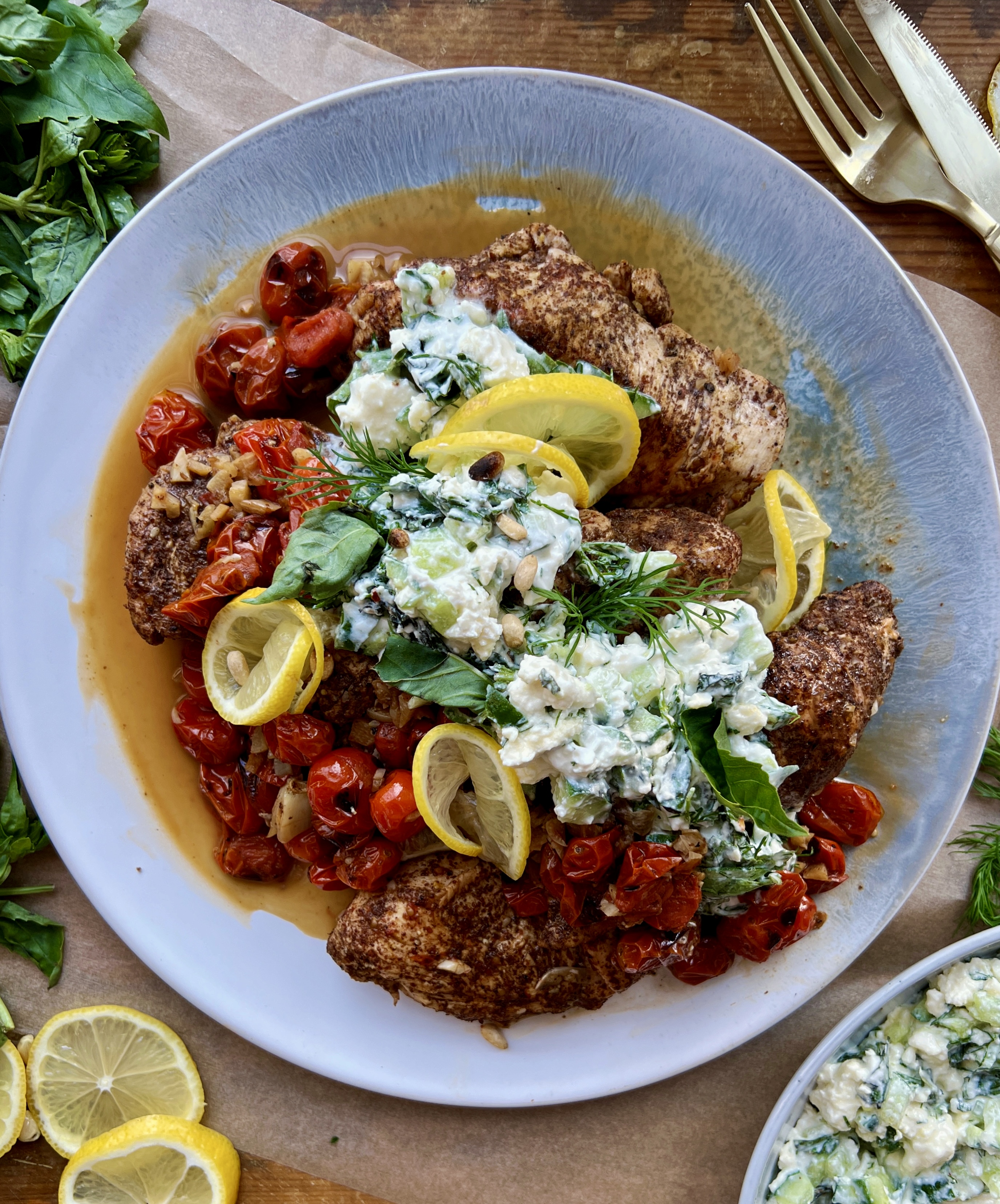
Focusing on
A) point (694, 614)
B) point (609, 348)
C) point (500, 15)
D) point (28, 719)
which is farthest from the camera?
point (500, 15)

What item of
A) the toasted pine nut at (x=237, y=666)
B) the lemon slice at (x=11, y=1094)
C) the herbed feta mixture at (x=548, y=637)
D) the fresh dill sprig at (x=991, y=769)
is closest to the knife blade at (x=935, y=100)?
the herbed feta mixture at (x=548, y=637)

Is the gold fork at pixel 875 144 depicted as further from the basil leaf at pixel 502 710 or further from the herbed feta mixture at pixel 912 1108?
the herbed feta mixture at pixel 912 1108

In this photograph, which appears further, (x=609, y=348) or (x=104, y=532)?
(x=104, y=532)

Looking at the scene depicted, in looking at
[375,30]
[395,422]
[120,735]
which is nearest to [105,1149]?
[120,735]

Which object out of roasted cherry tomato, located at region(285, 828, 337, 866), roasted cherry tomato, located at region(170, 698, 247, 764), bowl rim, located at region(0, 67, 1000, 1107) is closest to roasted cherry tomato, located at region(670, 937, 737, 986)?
bowl rim, located at region(0, 67, 1000, 1107)

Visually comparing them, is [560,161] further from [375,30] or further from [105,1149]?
[105,1149]
